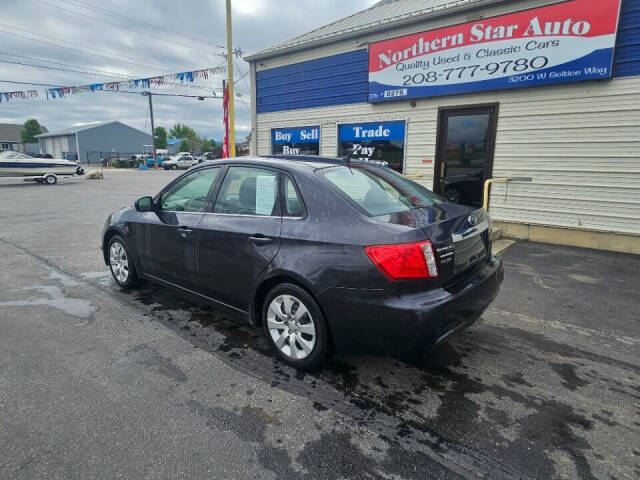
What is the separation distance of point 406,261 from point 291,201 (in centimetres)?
103

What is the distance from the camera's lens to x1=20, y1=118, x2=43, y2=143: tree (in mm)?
69938

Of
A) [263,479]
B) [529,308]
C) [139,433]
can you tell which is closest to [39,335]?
[139,433]

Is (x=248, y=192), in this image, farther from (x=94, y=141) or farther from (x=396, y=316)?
(x=94, y=141)

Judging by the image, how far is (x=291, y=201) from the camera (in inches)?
117

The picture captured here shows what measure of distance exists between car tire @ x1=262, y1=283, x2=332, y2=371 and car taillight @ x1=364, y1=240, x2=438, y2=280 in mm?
600

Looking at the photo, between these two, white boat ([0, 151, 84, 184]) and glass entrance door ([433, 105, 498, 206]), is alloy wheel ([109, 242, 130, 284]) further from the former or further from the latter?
white boat ([0, 151, 84, 184])

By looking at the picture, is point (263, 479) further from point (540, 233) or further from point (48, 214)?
point (48, 214)

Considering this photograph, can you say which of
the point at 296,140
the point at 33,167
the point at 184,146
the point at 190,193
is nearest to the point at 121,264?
the point at 190,193

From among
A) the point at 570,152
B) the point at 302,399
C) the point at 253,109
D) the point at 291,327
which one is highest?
the point at 253,109

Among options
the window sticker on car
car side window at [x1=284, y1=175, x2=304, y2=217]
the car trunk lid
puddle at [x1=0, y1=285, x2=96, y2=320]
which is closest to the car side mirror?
puddle at [x1=0, y1=285, x2=96, y2=320]

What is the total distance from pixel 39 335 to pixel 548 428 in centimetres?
406

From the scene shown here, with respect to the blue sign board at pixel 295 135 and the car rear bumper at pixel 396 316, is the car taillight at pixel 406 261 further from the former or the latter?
the blue sign board at pixel 295 135

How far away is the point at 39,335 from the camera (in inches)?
139

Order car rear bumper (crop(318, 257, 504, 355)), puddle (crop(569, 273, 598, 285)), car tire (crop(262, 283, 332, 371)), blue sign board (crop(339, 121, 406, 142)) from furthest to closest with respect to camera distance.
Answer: blue sign board (crop(339, 121, 406, 142)), puddle (crop(569, 273, 598, 285)), car tire (crop(262, 283, 332, 371)), car rear bumper (crop(318, 257, 504, 355))
